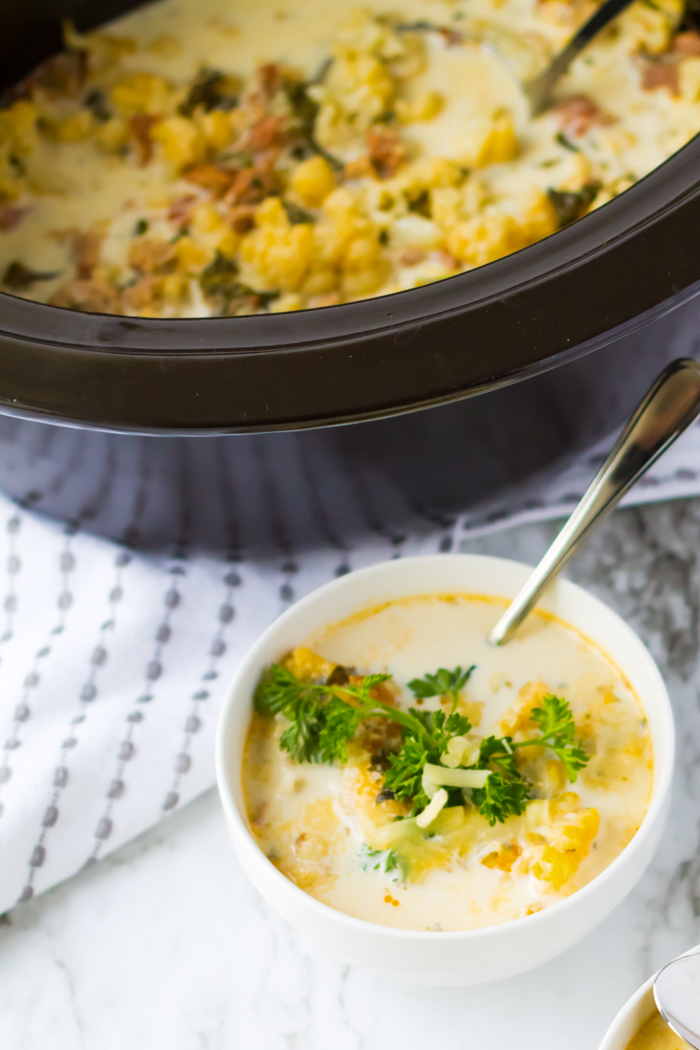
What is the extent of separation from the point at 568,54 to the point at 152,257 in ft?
1.59

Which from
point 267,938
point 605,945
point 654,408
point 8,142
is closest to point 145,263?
point 8,142

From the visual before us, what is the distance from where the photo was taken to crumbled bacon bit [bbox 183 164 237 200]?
41.0 inches

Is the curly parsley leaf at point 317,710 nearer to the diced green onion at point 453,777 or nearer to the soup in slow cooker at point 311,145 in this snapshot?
the diced green onion at point 453,777

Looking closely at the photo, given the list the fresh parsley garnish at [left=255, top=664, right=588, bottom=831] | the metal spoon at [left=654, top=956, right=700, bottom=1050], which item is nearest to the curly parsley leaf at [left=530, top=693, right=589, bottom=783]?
the fresh parsley garnish at [left=255, top=664, right=588, bottom=831]

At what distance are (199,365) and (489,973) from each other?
1.38ft

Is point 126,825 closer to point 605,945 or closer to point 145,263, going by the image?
point 605,945

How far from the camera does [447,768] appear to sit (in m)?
0.70

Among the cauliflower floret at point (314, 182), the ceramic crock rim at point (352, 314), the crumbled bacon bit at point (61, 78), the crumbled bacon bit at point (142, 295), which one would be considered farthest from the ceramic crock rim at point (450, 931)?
the crumbled bacon bit at point (61, 78)

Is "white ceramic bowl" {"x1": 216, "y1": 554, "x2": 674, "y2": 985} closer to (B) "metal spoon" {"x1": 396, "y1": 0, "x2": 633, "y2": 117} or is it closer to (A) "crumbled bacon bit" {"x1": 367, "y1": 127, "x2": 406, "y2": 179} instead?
(A) "crumbled bacon bit" {"x1": 367, "y1": 127, "x2": 406, "y2": 179}

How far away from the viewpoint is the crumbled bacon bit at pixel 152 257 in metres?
0.97

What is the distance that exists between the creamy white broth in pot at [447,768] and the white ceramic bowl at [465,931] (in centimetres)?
1

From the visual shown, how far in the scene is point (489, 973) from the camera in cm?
66

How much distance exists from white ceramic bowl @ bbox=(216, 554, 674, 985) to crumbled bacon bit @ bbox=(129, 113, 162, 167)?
560 millimetres

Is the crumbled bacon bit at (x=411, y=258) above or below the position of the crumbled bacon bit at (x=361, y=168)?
below
